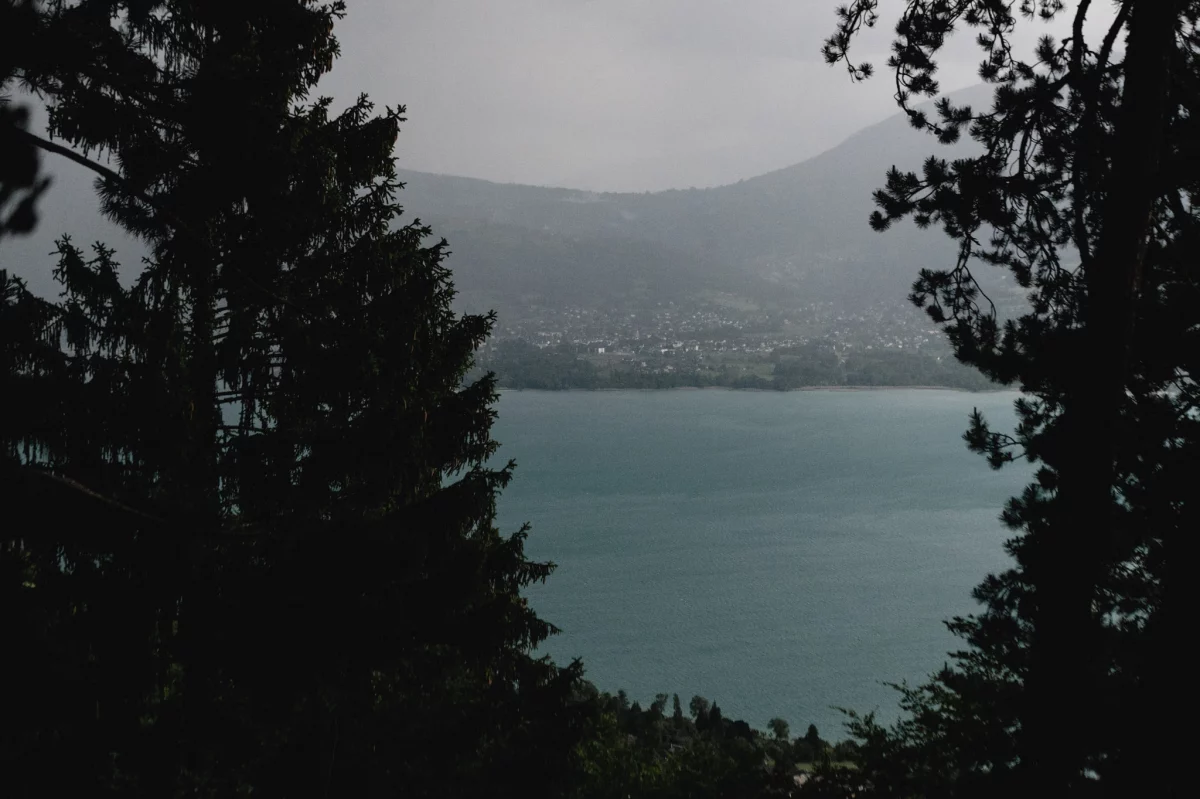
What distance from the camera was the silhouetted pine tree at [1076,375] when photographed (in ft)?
9.91

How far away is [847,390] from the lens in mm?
94625

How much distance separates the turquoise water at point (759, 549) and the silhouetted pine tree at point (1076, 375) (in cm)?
1888

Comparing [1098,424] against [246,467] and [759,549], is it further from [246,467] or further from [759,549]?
[759,549]

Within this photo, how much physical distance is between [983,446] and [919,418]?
7553 cm

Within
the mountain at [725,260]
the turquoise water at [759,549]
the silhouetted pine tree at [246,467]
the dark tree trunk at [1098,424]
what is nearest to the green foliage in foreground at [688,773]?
the silhouetted pine tree at [246,467]

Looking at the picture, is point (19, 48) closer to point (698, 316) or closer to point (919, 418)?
point (919, 418)

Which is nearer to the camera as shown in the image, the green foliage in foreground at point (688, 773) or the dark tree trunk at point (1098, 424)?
the dark tree trunk at point (1098, 424)

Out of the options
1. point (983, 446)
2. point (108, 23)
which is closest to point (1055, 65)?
point (983, 446)

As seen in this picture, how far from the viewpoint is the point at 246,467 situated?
559cm

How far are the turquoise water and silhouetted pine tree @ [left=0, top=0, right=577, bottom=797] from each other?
61.9ft

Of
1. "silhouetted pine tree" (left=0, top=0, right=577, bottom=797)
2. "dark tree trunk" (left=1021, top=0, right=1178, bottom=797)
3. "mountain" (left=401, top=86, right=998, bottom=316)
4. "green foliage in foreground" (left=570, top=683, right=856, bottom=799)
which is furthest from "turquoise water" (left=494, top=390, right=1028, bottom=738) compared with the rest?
"mountain" (left=401, top=86, right=998, bottom=316)

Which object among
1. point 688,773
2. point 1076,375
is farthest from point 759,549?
point 1076,375

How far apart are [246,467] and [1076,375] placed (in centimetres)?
470

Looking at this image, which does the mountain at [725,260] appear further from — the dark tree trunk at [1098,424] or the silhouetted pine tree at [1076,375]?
the dark tree trunk at [1098,424]
